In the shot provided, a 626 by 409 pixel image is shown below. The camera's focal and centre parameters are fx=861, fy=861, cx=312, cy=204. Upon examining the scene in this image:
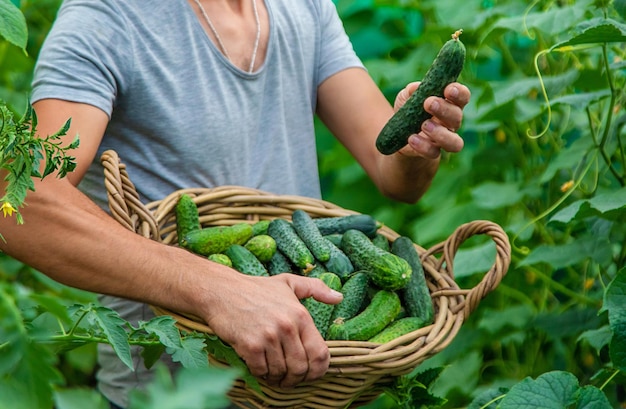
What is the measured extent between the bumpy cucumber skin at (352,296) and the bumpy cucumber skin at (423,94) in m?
0.35

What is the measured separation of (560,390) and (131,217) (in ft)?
3.40

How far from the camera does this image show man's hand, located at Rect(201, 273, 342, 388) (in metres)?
1.66

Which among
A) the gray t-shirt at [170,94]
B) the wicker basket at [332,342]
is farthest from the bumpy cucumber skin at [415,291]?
the gray t-shirt at [170,94]

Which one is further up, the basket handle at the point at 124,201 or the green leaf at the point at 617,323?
the basket handle at the point at 124,201

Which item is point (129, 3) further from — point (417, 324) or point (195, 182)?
point (417, 324)

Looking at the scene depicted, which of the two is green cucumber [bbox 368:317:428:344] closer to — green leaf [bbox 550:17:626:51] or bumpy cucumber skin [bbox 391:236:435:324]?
bumpy cucumber skin [bbox 391:236:435:324]

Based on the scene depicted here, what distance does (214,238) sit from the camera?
2.10 metres

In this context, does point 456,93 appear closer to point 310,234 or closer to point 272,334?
point 310,234

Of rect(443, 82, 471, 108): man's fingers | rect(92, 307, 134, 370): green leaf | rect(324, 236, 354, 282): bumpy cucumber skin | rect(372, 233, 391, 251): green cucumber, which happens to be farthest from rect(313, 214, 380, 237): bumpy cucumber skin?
rect(92, 307, 134, 370): green leaf

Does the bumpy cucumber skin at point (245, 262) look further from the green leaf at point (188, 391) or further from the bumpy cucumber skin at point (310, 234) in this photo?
the green leaf at point (188, 391)

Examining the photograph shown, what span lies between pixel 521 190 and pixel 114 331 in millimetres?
2264

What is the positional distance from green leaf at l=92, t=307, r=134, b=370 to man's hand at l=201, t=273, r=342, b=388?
0.30 m

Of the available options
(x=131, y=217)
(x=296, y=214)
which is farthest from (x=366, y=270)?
(x=131, y=217)

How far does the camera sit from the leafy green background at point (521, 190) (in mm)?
2260
